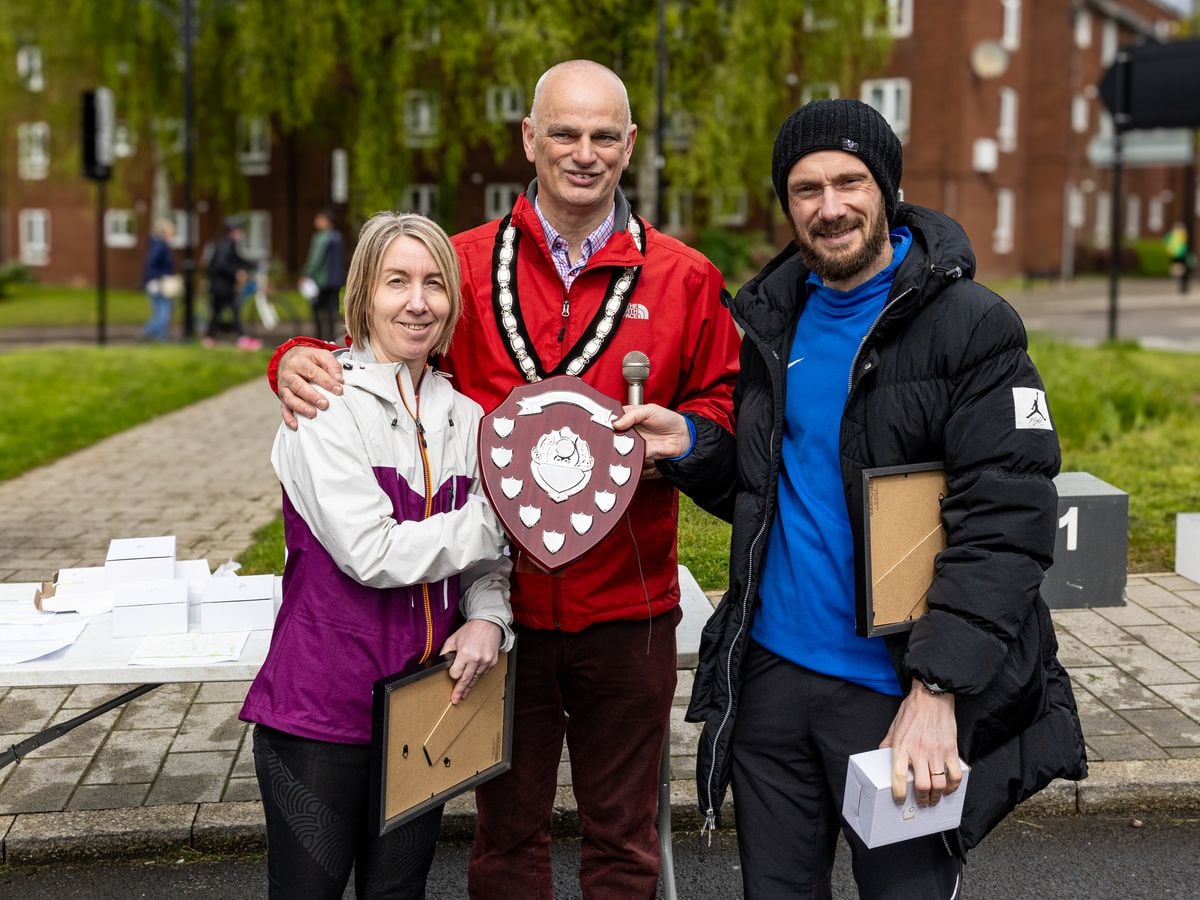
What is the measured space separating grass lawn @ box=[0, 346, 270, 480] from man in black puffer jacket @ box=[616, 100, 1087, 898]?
8.93m

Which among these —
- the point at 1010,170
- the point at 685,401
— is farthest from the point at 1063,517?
the point at 1010,170

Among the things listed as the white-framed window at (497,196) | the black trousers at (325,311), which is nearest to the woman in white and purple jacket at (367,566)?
the black trousers at (325,311)

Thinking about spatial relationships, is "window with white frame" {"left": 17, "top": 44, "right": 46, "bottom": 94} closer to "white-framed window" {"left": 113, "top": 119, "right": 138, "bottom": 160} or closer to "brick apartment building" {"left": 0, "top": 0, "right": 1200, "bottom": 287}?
"brick apartment building" {"left": 0, "top": 0, "right": 1200, "bottom": 287}

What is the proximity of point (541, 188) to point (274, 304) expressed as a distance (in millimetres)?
22773

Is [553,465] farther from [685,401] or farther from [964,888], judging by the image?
[964,888]

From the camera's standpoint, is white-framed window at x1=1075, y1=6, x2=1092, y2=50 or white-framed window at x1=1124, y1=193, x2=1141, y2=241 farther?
white-framed window at x1=1124, y1=193, x2=1141, y2=241

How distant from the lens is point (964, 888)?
420 centimetres

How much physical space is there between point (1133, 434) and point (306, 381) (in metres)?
10.3

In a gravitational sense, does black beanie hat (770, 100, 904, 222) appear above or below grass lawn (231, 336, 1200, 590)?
above

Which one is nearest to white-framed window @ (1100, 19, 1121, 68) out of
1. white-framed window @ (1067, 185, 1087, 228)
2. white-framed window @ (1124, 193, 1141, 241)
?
white-framed window @ (1124, 193, 1141, 241)

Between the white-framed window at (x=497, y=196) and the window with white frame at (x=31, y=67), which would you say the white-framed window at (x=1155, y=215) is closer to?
the white-framed window at (x=497, y=196)

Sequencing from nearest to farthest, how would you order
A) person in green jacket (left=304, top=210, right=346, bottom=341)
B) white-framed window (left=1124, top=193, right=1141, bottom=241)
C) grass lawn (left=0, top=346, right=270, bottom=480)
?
grass lawn (left=0, top=346, right=270, bottom=480) → person in green jacket (left=304, top=210, right=346, bottom=341) → white-framed window (left=1124, top=193, right=1141, bottom=241)

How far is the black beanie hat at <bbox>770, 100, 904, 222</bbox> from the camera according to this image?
2621 mm

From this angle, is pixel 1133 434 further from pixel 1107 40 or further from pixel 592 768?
→ pixel 1107 40
